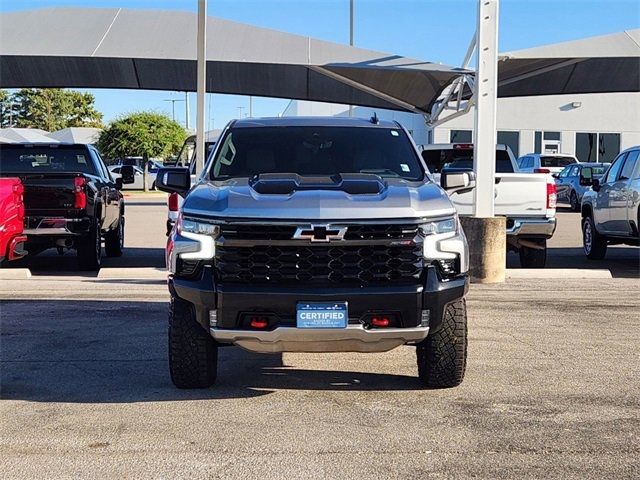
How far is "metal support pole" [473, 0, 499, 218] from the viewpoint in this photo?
41.0 ft

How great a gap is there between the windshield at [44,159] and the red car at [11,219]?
256 centimetres

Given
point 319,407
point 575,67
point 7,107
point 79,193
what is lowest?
point 319,407

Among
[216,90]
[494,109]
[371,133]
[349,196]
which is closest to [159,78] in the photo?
[216,90]

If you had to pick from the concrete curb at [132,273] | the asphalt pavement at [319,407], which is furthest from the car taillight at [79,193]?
the asphalt pavement at [319,407]

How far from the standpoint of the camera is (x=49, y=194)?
42.4 ft

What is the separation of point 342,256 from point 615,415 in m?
1.93

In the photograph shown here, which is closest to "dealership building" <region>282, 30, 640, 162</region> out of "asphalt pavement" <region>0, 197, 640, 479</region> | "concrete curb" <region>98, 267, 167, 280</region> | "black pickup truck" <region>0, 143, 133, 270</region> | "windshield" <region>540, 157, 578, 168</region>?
"windshield" <region>540, 157, 578, 168</region>

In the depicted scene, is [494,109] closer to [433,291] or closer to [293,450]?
[433,291]

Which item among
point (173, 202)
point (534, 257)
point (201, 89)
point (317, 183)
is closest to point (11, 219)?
point (173, 202)

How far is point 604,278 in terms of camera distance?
→ 13.4m

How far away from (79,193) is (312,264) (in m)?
7.72

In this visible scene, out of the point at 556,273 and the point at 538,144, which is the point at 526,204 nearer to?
the point at 556,273

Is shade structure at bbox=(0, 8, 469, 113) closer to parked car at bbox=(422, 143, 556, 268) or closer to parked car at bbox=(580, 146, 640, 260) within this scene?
parked car at bbox=(580, 146, 640, 260)

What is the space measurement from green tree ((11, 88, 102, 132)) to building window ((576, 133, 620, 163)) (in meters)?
47.3
